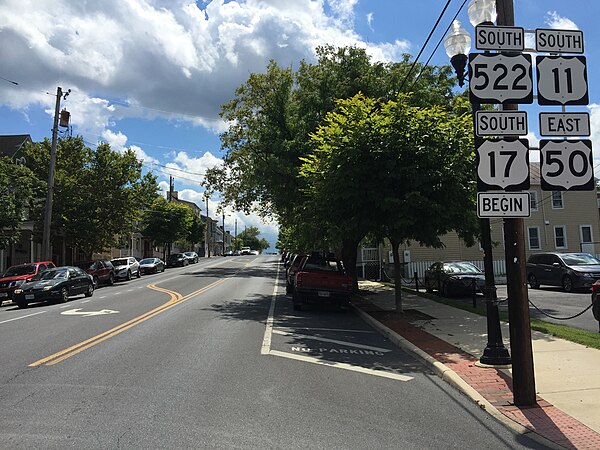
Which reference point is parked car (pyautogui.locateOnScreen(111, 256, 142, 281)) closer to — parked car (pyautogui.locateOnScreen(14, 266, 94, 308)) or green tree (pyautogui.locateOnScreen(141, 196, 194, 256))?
parked car (pyautogui.locateOnScreen(14, 266, 94, 308))

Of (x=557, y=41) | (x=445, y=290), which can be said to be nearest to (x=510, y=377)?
(x=557, y=41)

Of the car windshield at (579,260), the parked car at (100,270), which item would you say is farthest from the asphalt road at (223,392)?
the parked car at (100,270)

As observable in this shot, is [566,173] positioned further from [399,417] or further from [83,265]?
[83,265]

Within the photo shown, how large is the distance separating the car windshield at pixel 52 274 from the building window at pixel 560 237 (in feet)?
102

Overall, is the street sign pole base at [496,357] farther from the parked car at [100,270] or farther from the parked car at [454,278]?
the parked car at [100,270]

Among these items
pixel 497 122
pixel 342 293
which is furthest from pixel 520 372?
pixel 342 293

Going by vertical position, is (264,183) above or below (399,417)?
above

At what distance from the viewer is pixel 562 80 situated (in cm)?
592

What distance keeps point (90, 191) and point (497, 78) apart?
28745mm

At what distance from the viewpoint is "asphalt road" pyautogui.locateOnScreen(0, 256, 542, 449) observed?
15.2ft

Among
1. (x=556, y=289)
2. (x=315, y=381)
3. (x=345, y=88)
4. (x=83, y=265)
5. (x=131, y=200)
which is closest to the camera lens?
(x=315, y=381)

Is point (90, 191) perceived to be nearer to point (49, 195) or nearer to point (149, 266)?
point (49, 195)

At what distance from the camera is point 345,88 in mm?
17625

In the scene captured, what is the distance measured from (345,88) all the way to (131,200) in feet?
62.9
